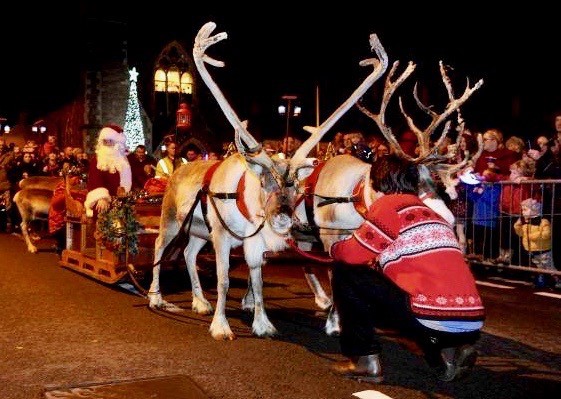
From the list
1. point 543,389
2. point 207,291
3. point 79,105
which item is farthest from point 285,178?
point 79,105

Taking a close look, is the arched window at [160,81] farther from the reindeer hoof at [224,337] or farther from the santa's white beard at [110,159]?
the reindeer hoof at [224,337]

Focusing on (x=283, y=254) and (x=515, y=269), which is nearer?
(x=283, y=254)

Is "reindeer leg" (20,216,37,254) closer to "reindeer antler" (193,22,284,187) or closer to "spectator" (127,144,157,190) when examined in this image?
"spectator" (127,144,157,190)

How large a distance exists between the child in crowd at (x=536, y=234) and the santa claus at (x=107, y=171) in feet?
20.4

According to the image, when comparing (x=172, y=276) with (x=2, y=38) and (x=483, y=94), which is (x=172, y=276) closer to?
(x=483, y=94)

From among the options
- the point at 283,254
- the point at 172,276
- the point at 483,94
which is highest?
the point at 483,94

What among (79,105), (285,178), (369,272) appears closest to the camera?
(369,272)

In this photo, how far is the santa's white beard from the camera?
9.05 meters

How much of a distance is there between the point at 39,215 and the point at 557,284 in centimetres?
1047

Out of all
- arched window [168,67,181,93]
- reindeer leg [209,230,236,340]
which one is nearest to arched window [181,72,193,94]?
arched window [168,67,181,93]

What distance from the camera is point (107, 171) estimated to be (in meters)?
9.06

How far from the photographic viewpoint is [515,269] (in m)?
10.1

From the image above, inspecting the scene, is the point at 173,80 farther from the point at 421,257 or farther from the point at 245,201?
the point at 421,257

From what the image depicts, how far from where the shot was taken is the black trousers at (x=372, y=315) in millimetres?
4164
